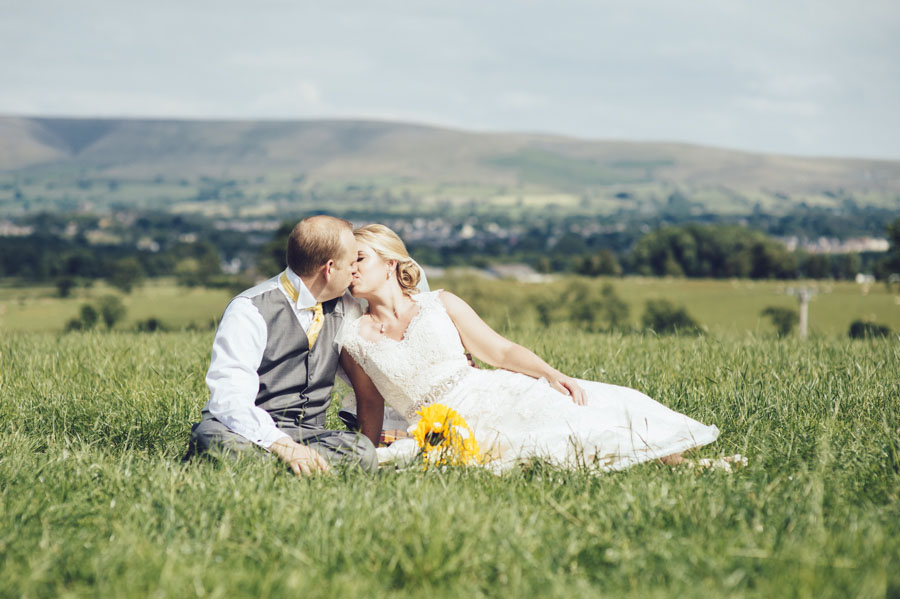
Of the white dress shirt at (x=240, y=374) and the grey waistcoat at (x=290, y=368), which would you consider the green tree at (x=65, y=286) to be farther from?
the white dress shirt at (x=240, y=374)

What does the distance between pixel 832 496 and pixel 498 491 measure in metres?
1.74

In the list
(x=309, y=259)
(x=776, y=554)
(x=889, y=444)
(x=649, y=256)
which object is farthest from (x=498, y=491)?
(x=649, y=256)

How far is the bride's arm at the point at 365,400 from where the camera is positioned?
557 cm

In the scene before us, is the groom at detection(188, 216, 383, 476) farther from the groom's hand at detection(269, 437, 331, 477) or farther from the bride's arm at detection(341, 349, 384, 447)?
the bride's arm at detection(341, 349, 384, 447)

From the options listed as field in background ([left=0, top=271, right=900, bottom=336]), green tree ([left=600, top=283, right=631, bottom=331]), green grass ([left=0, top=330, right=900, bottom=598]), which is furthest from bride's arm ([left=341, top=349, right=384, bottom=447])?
green tree ([left=600, top=283, right=631, bottom=331])

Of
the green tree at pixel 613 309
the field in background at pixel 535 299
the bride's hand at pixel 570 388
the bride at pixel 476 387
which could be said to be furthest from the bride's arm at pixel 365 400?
the green tree at pixel 613 309

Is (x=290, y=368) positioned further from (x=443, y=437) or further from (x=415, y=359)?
(x=443, y=437)

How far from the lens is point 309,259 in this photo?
4840mm

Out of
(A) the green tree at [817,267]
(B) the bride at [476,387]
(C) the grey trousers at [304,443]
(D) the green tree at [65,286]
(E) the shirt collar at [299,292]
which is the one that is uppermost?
(E) the shirt collar at [299,292]

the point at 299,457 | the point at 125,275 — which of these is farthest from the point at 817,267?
the point at 299,457

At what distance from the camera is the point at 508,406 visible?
534 centimetres

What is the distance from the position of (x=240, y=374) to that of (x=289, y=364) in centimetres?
42

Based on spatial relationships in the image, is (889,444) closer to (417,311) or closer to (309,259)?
(417,311)

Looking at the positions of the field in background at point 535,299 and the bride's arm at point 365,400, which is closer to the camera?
the bride's arm at point 365,400
